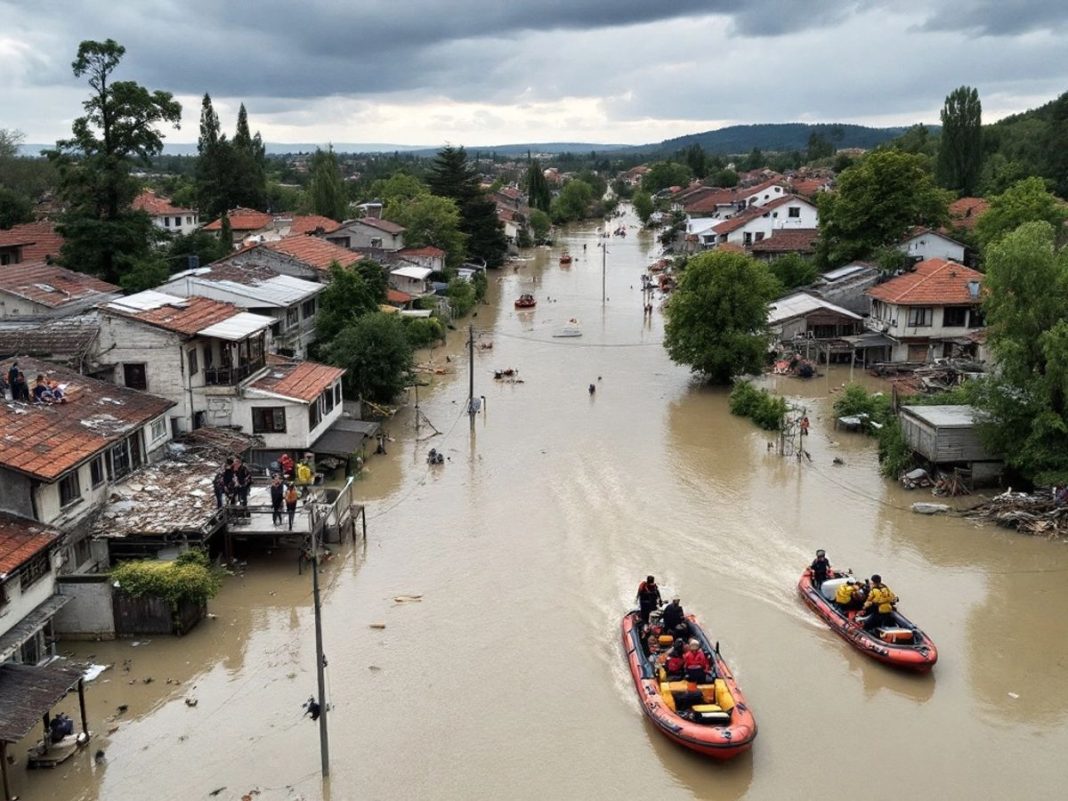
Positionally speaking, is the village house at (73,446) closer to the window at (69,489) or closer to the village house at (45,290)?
the window at (69,489)

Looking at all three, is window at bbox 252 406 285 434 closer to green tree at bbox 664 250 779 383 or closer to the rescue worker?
the rescue worker

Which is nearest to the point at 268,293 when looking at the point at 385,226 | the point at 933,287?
the point at 385,226

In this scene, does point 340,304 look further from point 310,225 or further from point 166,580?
point 310,225

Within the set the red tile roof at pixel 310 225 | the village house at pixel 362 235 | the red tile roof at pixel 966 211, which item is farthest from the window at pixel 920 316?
the red tile roof at pixel 310 225

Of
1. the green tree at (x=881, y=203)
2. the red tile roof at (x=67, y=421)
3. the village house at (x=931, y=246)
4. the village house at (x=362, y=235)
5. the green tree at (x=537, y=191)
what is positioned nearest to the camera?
the red tile roof at (x=67, y=421)

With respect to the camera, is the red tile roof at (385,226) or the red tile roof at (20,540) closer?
the red tile roof at (20,540)

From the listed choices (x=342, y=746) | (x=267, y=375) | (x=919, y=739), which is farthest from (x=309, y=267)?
(x=919, y=739)

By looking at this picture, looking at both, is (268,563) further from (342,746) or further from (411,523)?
(342,746)
